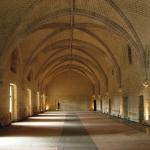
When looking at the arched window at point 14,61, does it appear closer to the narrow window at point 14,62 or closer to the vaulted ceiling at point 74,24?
the narrow window at point 14,62

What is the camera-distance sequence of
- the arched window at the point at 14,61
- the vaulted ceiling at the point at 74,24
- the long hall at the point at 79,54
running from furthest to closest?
the arched window at the point at 14,61
the vaulted ceiling at the point at 74,24
the long hall at the point at 79,54

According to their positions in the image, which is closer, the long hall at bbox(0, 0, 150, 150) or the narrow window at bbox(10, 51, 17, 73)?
the long hall at bbox(0, 0, 150, 150)

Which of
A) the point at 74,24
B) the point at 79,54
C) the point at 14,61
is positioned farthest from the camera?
the point at 79,54

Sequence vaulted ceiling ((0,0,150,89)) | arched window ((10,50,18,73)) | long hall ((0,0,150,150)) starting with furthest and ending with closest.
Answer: arched window ((10,50,18,73)) → vaulted ceiling ((0,0,150,89)) → long hall ((0,0,150,150))

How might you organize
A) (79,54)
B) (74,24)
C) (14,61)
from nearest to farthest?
(74,24)
(14,61)
(79,54)

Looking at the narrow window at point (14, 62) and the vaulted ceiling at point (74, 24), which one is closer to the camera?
the vaulted ceiling at point (74, 24)

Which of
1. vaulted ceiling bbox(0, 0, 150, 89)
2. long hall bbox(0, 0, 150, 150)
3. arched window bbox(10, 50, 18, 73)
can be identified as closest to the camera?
long hall bbox(0, 0, 150, 150)

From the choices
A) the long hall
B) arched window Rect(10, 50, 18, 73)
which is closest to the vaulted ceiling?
the long hall

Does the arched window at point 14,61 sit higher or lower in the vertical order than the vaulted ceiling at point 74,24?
lower

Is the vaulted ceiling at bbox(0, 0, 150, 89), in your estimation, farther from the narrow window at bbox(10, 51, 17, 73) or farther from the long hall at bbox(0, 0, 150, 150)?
the narrow window at bbox(10, 51, 17, 73)

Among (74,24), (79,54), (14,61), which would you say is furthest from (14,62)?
(79,54)

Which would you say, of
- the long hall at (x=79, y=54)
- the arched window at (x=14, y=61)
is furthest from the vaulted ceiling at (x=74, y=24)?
the arched window at (x=14, y=61)

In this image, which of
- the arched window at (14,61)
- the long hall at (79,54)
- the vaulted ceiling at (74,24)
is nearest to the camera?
the long hall at (79,54)

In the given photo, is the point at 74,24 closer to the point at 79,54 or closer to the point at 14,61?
the point at 14,61
